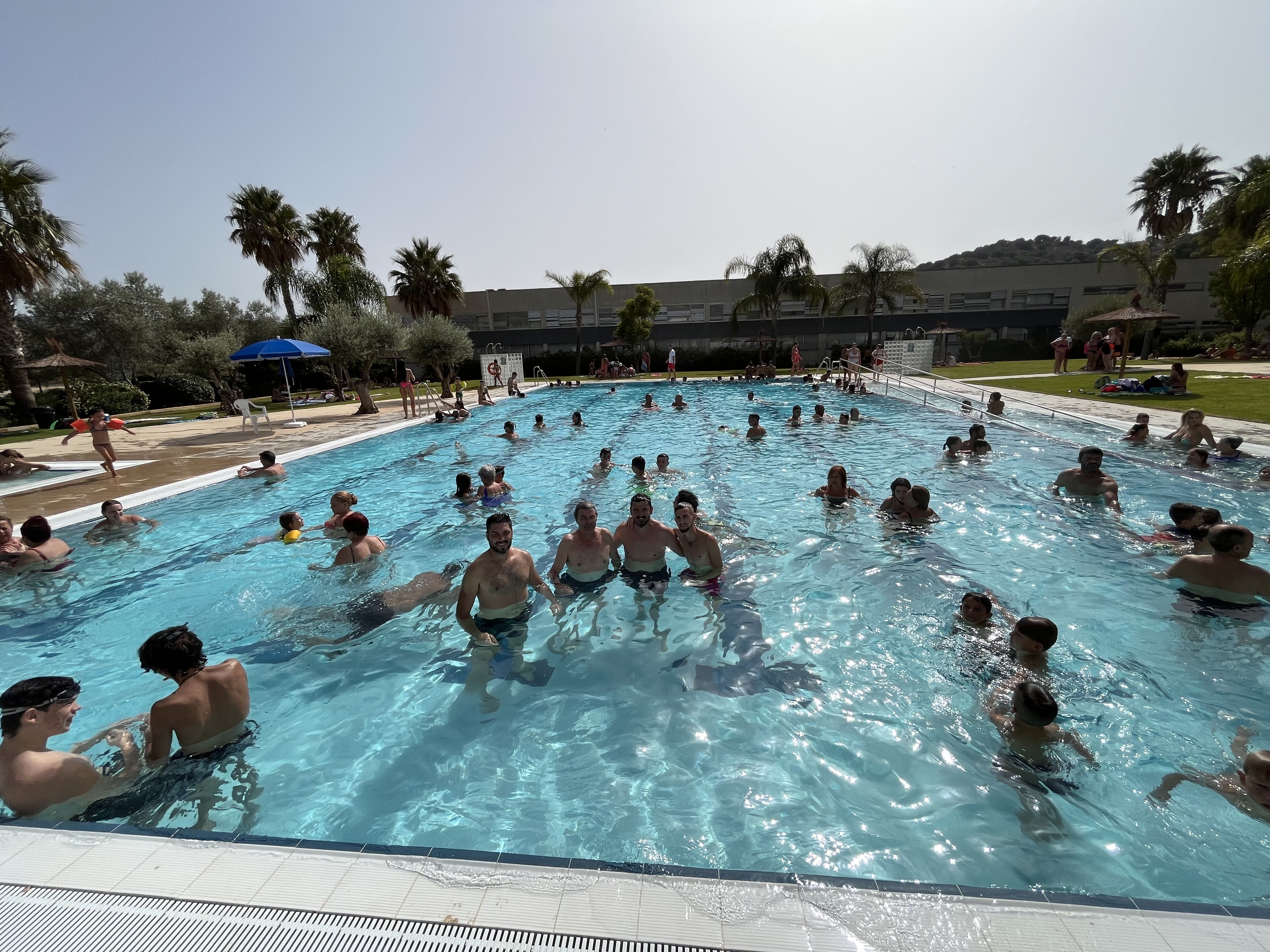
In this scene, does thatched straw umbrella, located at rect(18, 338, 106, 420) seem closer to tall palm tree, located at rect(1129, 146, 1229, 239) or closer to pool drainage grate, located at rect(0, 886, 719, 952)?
pool drainage grate, located at rect(0, 886, 719, 952)

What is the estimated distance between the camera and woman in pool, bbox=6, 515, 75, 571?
257 inches

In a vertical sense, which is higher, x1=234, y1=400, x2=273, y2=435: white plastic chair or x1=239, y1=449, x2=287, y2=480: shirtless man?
x1=234, y1=400, x2=273, y2=435: white plastic chair

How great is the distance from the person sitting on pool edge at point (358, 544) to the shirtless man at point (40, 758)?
3.25 meters

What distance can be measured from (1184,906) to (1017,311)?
44.5 metres

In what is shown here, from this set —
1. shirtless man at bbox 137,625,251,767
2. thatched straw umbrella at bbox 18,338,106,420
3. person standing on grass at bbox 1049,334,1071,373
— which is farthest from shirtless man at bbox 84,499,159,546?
person standing on grass at bbox 1049,334,1071,373

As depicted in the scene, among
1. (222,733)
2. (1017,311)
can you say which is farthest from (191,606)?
(1017,311)

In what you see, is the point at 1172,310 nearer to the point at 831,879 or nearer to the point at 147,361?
the point at 831,879

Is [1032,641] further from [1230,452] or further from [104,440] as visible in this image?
[104,440]

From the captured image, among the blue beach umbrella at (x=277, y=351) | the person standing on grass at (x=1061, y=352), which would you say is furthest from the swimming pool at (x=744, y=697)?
the person standing on grass at (x=1061, y=352)

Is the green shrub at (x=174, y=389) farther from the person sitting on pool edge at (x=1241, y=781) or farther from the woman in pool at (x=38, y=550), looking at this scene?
the person sitting on pool edge at (x=1241, y=781)

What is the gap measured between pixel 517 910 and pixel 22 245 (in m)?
24.0

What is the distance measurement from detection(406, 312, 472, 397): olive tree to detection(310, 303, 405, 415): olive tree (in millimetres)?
2782

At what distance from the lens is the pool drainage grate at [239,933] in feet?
6.23

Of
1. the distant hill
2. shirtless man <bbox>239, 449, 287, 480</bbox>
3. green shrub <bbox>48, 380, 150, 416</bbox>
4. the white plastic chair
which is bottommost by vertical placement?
shirtless man <bbox>239, 449, 287, 480</bbox>
